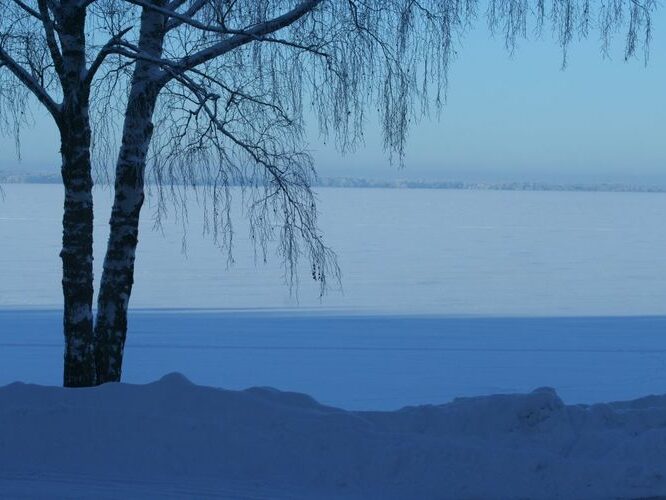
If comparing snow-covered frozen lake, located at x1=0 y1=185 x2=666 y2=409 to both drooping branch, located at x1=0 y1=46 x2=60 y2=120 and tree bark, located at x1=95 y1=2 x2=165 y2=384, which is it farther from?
drooping branch, located at x1=0 y1=46 x2=60 y2=120

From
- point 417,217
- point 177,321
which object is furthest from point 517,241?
point 177,321

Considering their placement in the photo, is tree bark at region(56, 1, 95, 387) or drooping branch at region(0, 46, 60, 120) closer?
drooping branch at region(0, 46, 60, 120)

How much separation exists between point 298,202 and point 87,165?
150cm

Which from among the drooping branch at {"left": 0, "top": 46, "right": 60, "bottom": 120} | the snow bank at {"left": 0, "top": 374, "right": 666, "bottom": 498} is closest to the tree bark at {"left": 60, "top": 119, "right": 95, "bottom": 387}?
the drooping branch at {"left": 0, "top": 46, "right": 60, "bottom": 120}

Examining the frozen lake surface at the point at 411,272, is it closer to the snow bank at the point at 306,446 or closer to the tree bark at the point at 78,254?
the tree bark at the point at 78,254

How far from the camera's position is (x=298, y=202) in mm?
6629

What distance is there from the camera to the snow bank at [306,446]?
519 cm

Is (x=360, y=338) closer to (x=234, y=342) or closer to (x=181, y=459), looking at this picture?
(x=234, y=342)

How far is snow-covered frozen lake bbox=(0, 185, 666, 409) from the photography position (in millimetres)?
11062

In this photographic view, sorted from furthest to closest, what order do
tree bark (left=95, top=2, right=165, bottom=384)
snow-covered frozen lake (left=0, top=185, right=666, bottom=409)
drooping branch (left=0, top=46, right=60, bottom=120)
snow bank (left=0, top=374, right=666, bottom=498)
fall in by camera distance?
snow-covered frozen lake (left=0, top=185, right=666, bottom=409) < tree bark (left=95, top=2, right=165, bottom=384) < drooping branch (left=0, top=46, right=60, bottom=120) < snow bank (left=0, top=374, right=666, bottom=498)

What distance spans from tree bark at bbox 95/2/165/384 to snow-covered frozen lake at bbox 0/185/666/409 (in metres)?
3.17

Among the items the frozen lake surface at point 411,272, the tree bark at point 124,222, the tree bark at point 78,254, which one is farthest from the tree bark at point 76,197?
the frozen lake surface at point 411,272

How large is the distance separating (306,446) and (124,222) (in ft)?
7.88

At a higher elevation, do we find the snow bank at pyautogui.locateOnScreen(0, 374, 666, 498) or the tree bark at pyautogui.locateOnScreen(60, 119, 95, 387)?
the tree bark at pyautogui.locateOnScreen(60, 119, 95, 387)
